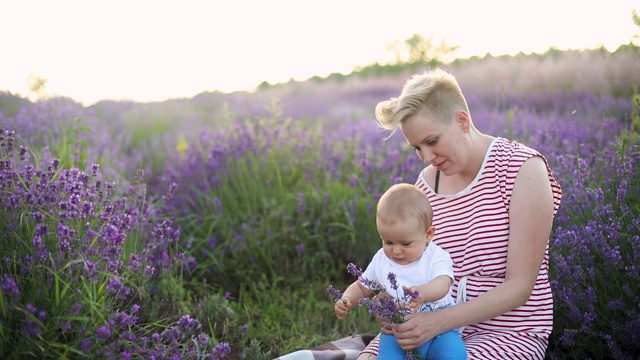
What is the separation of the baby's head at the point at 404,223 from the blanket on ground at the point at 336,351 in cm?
65

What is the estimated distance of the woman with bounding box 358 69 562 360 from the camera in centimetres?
235

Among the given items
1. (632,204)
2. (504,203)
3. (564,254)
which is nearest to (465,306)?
(504,203)

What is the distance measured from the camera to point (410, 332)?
2.17 metres

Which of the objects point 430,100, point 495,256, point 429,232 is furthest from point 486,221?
point 430,100

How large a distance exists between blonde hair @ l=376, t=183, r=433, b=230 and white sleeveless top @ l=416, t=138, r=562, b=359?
281mm

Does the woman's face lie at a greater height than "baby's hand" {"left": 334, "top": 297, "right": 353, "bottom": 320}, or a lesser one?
greater

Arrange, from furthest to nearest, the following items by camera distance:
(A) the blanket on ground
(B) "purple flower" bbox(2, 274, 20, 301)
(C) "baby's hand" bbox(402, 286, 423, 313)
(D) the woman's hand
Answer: (A) the blanket on ground → (D) the woman's hand → (C) "baby's hand" bbox(402, 286, 423, 313) → (B) "purple flower" bbox(2, 274, 20, 301)

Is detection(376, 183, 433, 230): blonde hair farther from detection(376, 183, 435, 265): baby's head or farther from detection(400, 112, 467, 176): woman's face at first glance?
detection(400, 112, 467, 176): woman's face

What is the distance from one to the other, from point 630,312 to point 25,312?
220 cm

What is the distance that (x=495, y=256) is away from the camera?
2486 millimetres

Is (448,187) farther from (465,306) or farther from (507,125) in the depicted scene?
(507,125)

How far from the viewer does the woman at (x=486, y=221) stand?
7.72ft

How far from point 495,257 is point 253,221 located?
2.29 meters

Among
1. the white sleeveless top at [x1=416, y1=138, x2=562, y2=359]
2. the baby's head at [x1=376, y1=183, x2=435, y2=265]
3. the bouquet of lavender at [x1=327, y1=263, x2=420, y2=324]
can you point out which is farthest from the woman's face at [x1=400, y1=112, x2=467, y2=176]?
the bouquet of lavender at [x1=327, y1=263, x2=420, y2=324]
